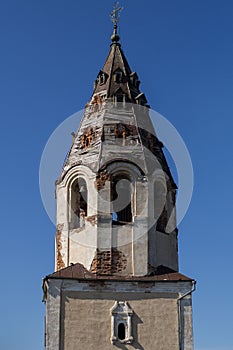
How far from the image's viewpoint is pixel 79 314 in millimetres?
16172

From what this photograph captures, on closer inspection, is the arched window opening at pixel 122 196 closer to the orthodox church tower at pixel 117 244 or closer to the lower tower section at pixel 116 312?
the orthodox church tower at pixel 117 244

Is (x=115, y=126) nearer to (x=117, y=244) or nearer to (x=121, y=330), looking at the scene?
(x=117, y=244)

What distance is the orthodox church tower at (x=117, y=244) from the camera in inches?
635

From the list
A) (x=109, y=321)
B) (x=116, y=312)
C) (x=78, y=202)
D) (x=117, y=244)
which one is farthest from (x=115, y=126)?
(x=109, y=321)

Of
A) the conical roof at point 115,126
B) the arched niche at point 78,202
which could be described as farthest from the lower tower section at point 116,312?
the conical roof at point 115,126

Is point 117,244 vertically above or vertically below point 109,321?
above

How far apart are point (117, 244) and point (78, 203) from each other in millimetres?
2004

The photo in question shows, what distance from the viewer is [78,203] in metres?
18.2

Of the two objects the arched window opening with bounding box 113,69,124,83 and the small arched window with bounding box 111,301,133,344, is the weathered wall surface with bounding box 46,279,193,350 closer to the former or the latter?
the small arched window with bounding box 111,301,133,344

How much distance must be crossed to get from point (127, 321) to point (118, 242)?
79.8 inches

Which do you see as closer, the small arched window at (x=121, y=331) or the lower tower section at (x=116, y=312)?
the lower tower section at (x=116, y=312)

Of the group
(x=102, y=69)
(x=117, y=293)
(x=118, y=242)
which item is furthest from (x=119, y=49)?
(x=117, y=293)

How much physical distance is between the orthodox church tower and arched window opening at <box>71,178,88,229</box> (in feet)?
0.10

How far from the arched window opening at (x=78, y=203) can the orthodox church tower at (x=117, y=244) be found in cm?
3
